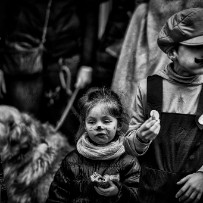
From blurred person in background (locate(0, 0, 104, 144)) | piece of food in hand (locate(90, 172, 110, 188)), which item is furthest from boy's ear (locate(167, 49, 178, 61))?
blurred person in background (locate(0, 0, 104, 144))

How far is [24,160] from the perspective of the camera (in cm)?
376

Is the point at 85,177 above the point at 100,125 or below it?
below

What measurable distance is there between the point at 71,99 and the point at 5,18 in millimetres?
1027

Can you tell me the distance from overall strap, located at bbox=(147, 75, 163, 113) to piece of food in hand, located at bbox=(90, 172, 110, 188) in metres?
0.46

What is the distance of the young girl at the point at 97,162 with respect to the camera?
2.75 m

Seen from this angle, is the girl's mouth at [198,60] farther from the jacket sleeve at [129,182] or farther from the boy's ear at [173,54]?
the jacket sleeve at [129,182]

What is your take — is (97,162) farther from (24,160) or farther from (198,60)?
(24,160)

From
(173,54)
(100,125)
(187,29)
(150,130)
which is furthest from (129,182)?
(187,29)

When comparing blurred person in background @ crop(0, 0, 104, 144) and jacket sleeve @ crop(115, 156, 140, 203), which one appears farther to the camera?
blurred person in background @ crop(0, 0, 104, 144)

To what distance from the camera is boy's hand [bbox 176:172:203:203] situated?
101 inches

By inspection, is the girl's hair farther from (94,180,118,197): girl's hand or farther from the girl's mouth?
the girl's mouth

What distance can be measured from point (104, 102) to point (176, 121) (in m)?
0.47

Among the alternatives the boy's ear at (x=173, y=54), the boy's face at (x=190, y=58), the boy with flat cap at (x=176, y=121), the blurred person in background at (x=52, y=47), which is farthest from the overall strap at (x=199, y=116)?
the blurred person in background at (x=52, y=47)

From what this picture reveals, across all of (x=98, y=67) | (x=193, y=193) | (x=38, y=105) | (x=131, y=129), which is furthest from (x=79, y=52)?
(x=193, y=193)
